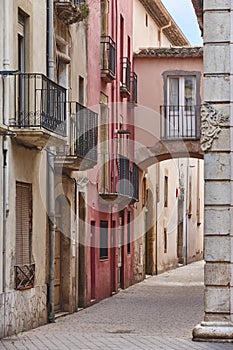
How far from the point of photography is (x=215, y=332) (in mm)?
15195

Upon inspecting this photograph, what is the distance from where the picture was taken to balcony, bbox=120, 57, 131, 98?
31353 mm

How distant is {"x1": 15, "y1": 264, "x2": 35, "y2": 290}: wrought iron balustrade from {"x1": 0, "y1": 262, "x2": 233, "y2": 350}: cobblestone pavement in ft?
2.55

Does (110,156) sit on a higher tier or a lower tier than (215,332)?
higher

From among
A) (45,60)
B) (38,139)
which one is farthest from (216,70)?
(45,60)

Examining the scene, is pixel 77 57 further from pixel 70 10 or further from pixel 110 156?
pixel 110 156

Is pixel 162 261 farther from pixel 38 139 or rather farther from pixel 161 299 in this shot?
pixel 38 139

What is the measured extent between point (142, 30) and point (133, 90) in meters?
4.03

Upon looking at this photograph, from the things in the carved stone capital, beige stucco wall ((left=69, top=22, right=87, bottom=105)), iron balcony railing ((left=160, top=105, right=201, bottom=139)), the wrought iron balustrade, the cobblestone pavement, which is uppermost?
beige stucco wall ((left=69, top=22, right=87, bottom=105))

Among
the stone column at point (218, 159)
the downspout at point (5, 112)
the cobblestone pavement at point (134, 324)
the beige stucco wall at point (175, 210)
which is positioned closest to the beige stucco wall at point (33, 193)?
the downspout at point (5, 112)

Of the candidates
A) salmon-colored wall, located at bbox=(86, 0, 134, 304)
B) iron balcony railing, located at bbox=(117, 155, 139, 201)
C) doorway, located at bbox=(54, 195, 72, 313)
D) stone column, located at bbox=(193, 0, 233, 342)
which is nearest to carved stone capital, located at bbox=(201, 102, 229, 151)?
stone column, located at bbox=(193, 0, 233, 342)

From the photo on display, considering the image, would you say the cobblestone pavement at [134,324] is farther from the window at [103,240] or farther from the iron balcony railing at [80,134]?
the iron balcony railing at [80,134]

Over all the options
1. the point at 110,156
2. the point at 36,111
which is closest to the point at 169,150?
the point at 110,156

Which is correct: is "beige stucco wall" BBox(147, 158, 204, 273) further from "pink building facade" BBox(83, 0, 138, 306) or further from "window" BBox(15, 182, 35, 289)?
"window" BBox(15, 182, 35, 289)

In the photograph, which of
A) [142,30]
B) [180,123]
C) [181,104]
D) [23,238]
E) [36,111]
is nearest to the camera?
[36,111]
